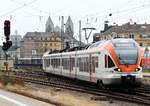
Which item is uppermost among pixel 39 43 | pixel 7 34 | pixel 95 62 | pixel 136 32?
pixel 136 32

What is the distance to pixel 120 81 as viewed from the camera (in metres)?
25.8

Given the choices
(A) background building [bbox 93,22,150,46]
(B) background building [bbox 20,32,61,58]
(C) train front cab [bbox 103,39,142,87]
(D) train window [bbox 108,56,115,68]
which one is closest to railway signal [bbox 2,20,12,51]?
(C) train front cab [bbox 103,39,142,87]

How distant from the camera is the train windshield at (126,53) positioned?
26.2 meters

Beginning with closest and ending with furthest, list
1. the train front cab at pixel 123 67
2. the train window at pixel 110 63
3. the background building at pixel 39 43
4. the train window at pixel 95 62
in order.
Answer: the train front cab at pixel 123 67 → the train window at pixel 110 63 → the train window at pixel 95 62 → the background building at pixel 39 43

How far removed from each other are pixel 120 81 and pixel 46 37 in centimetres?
15055

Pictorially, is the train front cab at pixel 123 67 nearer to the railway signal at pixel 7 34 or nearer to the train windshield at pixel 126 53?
the train windshield at pixel 126 53

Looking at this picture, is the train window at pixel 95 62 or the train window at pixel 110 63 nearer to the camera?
the train window at pixel 110 63

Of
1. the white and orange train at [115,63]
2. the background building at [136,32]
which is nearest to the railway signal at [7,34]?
the white and orange train at [115,63]

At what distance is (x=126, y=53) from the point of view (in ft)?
86.7

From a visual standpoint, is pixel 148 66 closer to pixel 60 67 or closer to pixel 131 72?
pixel 60 67

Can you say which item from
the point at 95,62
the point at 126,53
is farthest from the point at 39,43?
the point at 126,53

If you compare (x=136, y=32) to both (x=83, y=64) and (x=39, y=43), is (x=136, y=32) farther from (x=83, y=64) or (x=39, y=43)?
(x=83, y=64)

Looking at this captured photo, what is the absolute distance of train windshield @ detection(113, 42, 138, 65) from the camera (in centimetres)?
2619

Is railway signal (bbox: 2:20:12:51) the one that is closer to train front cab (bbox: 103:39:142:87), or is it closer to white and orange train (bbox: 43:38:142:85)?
white and orange train (bbox: 43:38:142:85)
